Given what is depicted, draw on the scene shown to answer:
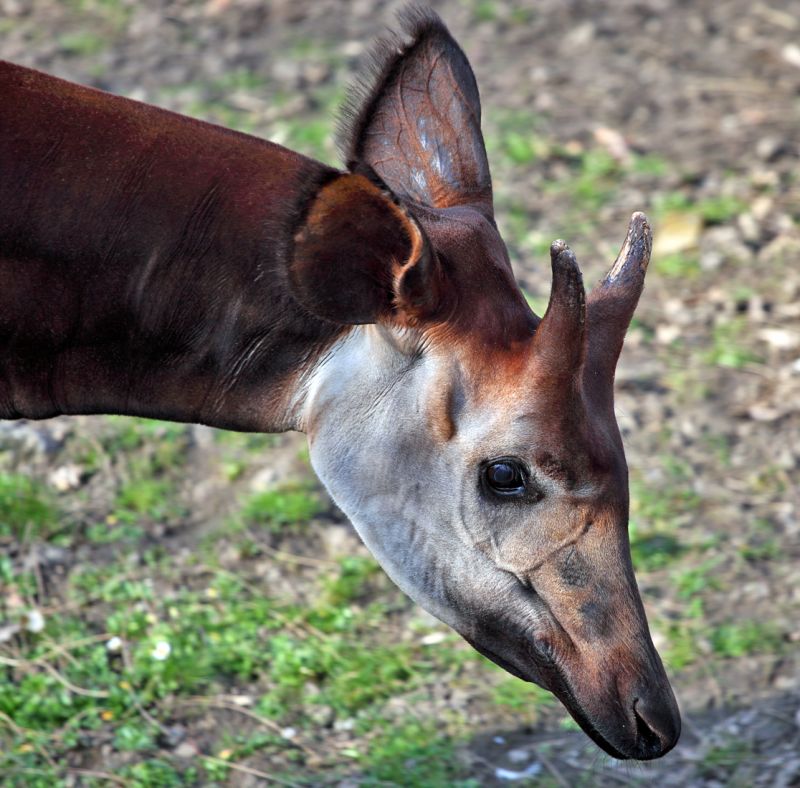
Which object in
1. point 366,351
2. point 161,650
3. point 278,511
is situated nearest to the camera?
point 366,351

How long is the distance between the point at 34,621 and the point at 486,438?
80.7 inches

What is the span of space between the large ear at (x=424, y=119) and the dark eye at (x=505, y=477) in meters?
0.74

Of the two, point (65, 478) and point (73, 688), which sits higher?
point (73, 688)

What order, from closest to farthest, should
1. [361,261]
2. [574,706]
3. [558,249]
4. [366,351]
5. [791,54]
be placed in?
[558,249] < [361,261] < [574,706] < [366,351] < [791,54]

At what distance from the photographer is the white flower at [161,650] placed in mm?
4059

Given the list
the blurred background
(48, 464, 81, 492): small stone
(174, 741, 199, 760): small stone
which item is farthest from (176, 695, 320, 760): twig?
(48, 464, 81, 492): small stone

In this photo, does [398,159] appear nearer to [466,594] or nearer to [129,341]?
[129,341]

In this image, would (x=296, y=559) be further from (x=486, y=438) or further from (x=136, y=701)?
(x=486, y=438)

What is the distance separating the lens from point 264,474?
4848 mm

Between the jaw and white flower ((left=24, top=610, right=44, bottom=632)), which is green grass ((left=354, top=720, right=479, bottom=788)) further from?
white flower ((left=24, top=610, right=44, bottom=632))

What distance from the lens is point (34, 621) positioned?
4.17 m

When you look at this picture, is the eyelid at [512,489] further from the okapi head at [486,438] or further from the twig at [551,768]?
the twig at [551,768]

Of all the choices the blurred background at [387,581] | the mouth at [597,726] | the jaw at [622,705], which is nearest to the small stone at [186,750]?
the blurred background at [387,581]

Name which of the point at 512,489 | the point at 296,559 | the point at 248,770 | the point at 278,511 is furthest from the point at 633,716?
the point at 278,511
